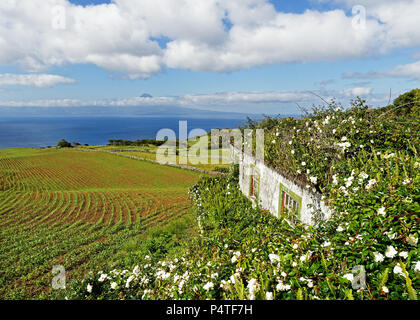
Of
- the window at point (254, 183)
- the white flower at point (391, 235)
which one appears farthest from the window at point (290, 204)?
the white flower at point (391, 235)

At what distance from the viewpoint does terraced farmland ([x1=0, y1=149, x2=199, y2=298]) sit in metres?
9.45

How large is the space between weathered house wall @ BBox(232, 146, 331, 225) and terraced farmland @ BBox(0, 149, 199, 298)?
7.37 metres

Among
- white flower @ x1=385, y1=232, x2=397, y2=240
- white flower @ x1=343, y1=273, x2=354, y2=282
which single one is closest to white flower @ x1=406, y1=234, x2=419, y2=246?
white flower @ x1=385, y1=232, x2=397, y2=240

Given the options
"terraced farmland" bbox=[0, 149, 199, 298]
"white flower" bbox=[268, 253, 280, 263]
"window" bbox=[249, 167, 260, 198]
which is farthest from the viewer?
"window" bbox=[249, 167, 260, 198]

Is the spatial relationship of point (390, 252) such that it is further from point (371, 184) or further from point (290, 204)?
point (290, 204)

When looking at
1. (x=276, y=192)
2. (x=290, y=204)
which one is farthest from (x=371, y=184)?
(x=276, y=192)

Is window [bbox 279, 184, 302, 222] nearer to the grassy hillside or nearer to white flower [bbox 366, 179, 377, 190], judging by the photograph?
the grassy hillside

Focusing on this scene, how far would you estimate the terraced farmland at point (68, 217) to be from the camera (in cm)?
945

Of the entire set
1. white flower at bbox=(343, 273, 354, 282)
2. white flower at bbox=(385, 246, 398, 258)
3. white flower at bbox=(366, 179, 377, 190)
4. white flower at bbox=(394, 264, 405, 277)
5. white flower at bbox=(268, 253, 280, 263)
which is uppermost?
white flower at bbox=(366, 179, 377, 190)

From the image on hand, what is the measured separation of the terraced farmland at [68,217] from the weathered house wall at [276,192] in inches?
290

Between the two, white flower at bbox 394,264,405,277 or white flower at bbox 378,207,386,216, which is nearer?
white flower at bbox 394,264,405,277

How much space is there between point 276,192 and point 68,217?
15.8m
